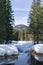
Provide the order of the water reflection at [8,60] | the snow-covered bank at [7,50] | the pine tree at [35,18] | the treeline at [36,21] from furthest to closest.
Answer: the pine tree at [35,18] < the treeline at [36,21] < the snow-covered bank at [7,50] < the water reflection at [8,60]

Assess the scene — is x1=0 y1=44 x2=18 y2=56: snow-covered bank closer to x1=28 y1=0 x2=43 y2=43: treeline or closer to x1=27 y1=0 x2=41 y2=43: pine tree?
x1=28 y1=0 x2=43 y2=43: treeline

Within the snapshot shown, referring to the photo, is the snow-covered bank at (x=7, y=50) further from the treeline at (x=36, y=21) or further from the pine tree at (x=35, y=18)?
the pine tree at (x=35, y=18)

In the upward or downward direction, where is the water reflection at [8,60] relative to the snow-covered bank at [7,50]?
downward

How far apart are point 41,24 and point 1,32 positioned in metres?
13.5

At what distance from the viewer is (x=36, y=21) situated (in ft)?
154

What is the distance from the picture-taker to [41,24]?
44.8 m

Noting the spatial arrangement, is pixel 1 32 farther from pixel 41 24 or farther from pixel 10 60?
pixel 10 60

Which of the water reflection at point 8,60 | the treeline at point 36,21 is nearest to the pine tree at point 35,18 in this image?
the treeline at point 36,21

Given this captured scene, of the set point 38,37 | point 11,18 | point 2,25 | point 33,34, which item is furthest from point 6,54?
point 33,34

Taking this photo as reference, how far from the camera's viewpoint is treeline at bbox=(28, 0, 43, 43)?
4509 centimetres

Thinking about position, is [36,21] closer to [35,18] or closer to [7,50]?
[35,18]

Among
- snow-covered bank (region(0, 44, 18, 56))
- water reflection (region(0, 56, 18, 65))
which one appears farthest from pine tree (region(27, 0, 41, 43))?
water reflection (region(0, 56, 18, 65))

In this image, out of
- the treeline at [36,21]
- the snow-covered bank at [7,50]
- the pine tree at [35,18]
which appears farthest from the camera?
the pine tree at [35,18]

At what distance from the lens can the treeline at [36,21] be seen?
4509 centimetres
